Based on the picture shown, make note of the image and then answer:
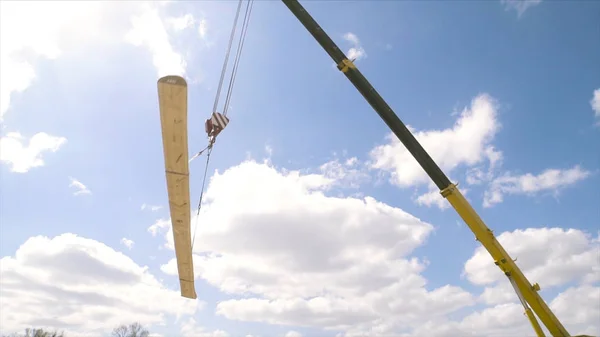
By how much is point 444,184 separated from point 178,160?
8.68 meters

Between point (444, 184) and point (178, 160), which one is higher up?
point (444, 184)

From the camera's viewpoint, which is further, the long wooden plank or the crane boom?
the crane boom

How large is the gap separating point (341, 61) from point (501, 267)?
344 inches

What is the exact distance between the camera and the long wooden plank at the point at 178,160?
19.8ft

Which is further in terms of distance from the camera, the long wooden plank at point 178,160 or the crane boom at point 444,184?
the crane boom at point 444,184

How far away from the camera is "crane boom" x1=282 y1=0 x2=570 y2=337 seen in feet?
34.8

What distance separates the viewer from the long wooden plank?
603 cm

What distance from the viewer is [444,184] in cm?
1156

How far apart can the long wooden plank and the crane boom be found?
7315 mm

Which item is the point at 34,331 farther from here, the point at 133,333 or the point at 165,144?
the point at 165,144

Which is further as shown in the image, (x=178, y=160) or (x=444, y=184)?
(x=444, y=184)

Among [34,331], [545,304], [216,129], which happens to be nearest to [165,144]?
[216,129]

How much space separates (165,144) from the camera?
22.0 ft

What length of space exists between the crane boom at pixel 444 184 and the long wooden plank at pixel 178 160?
24.0ft
